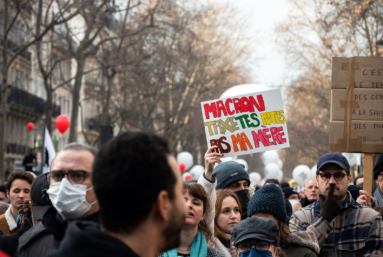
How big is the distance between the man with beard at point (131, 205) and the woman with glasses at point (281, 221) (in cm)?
214

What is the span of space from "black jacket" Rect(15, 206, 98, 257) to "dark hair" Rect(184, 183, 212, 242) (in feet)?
4.13

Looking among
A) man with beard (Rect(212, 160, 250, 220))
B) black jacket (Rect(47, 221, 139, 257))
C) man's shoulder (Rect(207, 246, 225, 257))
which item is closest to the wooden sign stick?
man with beard (Rect(212, 160, 250, 220))

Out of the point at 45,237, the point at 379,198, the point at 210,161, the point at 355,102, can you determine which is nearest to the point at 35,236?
the point at 45,237

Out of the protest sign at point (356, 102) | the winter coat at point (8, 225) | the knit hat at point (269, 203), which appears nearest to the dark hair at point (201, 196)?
the knit hat at point (269, 203)

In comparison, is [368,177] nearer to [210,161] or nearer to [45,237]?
[210,161]

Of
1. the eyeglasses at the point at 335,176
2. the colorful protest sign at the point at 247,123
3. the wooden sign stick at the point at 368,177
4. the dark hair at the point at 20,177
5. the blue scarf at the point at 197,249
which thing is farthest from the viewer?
the dark hair at the point at 20,177

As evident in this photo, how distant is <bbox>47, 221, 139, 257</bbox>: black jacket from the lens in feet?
6.70

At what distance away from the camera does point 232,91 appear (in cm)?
866

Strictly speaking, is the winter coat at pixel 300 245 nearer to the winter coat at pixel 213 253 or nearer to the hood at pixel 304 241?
the hood at pixel 304 241

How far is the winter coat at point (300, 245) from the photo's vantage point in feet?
13.7

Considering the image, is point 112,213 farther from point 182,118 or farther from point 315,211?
point 182,118

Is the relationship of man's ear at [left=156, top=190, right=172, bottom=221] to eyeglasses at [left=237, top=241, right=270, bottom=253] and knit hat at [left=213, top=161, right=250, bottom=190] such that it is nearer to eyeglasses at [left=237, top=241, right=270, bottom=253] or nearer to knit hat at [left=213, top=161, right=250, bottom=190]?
eyeglasses at [left=237, top=241, right=270, bottom=253]

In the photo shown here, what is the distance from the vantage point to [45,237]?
137 inches

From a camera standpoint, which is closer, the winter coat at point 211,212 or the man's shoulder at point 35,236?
the man's shoulder at point 35,236
